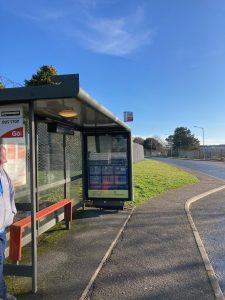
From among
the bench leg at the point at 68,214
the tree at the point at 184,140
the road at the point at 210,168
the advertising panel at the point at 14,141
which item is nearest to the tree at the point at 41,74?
the road at the point at 210,168

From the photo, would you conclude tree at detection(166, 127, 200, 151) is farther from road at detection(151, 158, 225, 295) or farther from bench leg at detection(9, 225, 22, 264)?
bench leg at detection(9, 225, 22, 264)

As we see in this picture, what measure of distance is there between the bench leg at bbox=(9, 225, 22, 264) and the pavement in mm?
424

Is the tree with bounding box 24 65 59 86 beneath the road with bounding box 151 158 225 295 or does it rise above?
above

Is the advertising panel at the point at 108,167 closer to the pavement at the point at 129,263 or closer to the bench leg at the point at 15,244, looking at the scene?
the pavement at the point at 129,263

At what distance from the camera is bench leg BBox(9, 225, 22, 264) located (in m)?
4.98

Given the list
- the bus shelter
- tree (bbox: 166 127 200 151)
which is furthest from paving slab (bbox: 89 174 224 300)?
tree (bbox: 166 127 200 151)

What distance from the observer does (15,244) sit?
500 cm

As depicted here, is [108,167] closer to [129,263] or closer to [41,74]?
[129,263]

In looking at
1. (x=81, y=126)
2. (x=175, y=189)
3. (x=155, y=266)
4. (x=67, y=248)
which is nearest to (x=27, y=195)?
(x=67, y=248)

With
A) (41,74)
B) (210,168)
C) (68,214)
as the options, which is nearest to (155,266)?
(68,214)

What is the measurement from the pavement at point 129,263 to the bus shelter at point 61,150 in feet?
1.65

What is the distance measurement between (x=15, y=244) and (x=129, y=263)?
1669mm

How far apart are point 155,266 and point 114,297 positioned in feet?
3.95

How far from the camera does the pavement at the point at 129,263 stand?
4.40 metres
